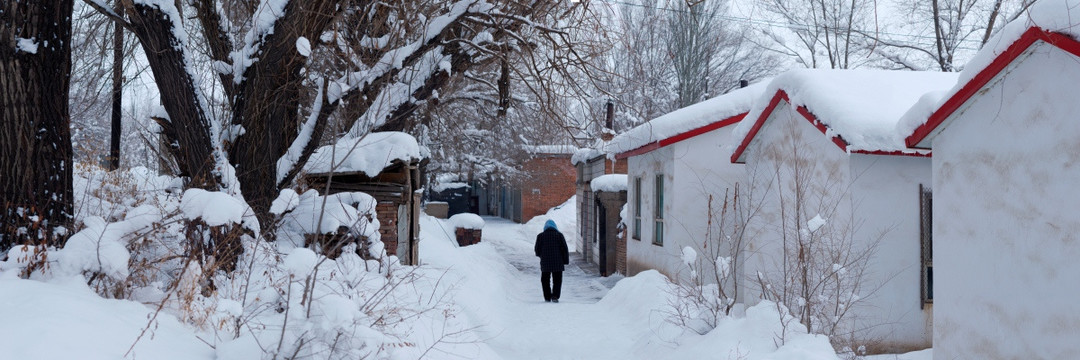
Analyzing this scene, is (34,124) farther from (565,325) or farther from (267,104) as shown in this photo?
(565,325)

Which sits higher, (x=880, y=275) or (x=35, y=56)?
(x=35, y=56)

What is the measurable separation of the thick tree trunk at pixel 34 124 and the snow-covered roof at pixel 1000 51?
6.27 meters

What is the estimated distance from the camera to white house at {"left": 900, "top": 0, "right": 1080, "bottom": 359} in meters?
5.01

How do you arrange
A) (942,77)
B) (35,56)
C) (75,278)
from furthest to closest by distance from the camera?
(942,77) < (35,56) < (75,278)

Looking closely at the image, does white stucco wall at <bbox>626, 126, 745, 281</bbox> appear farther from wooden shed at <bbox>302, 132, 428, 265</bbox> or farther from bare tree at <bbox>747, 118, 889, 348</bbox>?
wooden shed at <bbox>302, 132, 428, 265</bbox>

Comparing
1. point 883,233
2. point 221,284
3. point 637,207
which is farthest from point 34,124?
point 637,207

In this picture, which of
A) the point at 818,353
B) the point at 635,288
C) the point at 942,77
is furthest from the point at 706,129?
the point at 818,353

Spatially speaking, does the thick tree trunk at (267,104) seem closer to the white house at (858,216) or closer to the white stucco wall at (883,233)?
the white house at (858,216)

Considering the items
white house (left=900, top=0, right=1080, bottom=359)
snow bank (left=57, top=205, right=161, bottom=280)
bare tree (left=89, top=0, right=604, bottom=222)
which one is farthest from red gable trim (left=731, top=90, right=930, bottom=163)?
snow bank (left=57, top=205, right=161, bottom=280)

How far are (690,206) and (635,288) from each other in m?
2.05

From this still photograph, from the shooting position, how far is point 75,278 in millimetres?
4934

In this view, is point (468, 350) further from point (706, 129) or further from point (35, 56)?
point (706, 129)

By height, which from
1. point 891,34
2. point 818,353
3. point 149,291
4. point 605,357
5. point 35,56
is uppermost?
point 891,34

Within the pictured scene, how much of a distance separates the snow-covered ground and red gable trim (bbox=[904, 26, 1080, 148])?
178 cm
